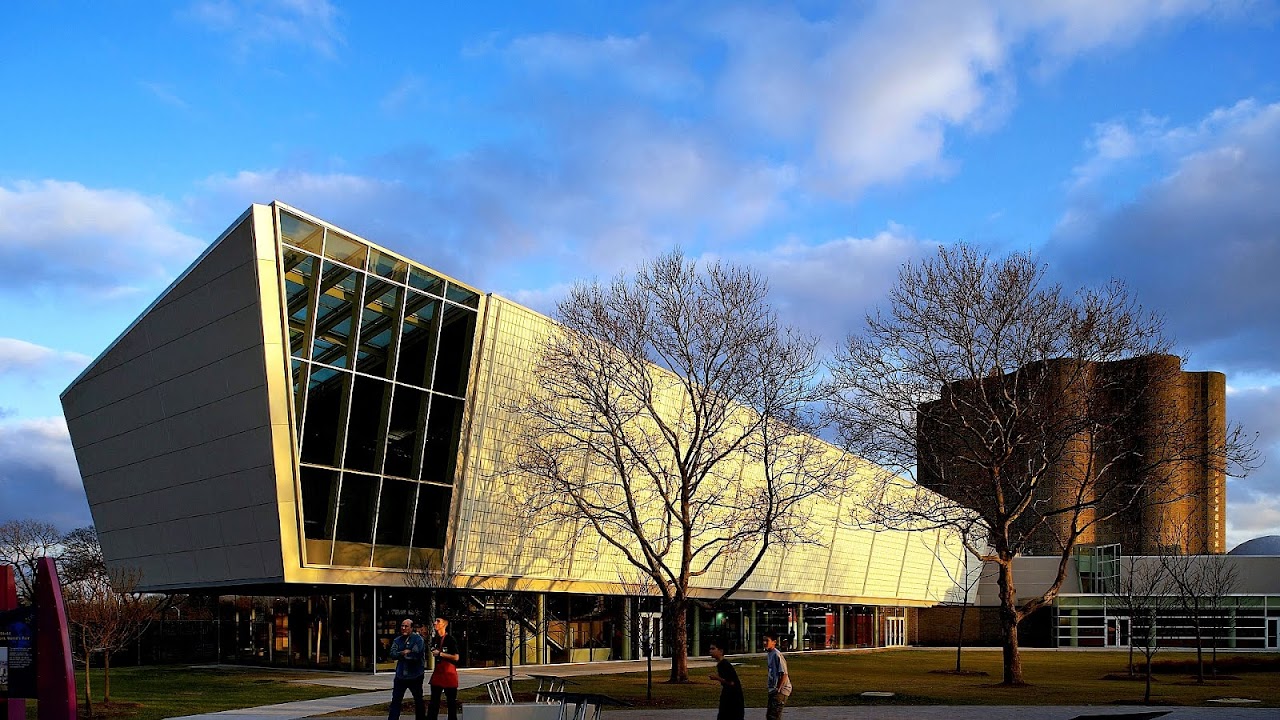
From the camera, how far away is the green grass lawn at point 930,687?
92.0 feet

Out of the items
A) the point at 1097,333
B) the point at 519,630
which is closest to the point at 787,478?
the point at 519,630

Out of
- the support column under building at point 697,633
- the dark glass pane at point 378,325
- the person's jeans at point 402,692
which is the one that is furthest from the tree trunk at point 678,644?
the support column under building at point 697,633

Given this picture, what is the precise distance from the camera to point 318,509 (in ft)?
106

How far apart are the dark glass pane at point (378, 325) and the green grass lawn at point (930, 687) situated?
979 centimetres

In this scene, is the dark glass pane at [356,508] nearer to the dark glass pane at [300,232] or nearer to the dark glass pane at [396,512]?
the dark glass pane at [396,512]

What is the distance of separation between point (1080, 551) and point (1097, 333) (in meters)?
56.4

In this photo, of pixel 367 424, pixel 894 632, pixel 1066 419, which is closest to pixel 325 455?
pixel 367 424

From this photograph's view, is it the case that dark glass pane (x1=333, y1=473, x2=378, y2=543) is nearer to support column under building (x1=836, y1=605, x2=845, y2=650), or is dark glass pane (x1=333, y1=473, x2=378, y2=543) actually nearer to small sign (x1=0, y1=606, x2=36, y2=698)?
small sign (x1=0, y1=606, x2=36, y2=698)

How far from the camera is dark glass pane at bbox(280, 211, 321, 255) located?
3002 centimetres

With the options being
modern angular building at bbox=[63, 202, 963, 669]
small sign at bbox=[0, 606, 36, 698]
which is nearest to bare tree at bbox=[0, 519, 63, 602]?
modern angular building at bbox=[63, 202, 963, 669]

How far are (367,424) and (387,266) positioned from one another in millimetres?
4548

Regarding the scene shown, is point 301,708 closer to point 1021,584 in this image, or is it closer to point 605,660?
point 605,660

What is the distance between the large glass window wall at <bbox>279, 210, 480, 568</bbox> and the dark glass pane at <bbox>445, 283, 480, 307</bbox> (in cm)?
3

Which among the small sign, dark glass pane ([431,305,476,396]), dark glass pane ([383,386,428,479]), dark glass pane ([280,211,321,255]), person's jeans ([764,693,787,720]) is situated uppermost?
dark glass pane ([280,211,321,255])
